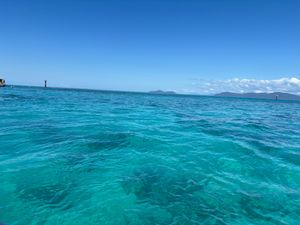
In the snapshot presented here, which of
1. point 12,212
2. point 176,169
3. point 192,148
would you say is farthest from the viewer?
point 192,148

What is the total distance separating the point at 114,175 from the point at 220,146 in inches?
231

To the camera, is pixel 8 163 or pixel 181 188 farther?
pixel 8 163

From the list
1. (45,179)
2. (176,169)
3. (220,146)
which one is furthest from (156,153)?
(45,179)

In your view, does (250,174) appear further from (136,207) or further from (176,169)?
(136,207)

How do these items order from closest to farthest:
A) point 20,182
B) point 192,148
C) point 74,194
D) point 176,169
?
point 74,194, point 20,182, point 176,169, point 192,148

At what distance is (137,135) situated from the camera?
11594mm

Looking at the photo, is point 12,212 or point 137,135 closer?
point 12,212

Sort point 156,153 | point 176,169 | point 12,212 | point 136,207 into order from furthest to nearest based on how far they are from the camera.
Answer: point 156,153
point 176,169
point 136,207
point 12,212

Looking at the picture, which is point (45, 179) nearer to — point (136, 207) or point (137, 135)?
point (136, 207)

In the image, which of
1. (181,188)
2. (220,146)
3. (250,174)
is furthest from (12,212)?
(220,146)

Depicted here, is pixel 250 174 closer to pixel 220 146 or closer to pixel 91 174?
pixel 220 146

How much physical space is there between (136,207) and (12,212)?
8.86ft

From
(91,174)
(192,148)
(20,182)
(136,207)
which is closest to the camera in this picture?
(136,207)

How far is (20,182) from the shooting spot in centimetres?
576
